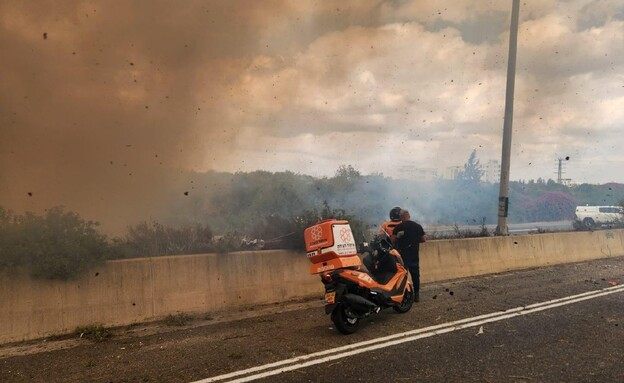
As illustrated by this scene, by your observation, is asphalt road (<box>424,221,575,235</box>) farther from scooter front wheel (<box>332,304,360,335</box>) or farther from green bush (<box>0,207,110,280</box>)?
green bush (<box>0,207,110,280</box>)

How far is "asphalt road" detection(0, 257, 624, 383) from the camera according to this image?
4145 mm

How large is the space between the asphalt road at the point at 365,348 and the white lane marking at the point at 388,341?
0.04ft

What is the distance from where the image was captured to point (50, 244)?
19.1 feet

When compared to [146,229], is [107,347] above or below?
below

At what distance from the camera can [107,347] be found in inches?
204

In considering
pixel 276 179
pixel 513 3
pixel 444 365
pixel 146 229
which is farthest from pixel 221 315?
pixel 513 3

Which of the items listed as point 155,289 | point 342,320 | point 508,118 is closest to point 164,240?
point 155,289

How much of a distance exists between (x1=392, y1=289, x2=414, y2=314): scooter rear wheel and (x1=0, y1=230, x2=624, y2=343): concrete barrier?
170cm

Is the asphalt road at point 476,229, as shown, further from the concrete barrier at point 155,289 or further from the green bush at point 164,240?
the green bush at point 164,240

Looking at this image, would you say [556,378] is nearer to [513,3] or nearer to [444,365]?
[444,365]

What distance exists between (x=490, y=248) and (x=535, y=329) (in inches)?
205

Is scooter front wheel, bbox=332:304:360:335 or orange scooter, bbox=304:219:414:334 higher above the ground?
orange scooter, bbox=304:219:414:334

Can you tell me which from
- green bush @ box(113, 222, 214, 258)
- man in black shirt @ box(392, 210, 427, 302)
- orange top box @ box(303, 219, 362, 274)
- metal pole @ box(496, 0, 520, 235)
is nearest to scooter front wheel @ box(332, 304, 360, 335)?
orange top box @ box(303, 219, 362, 274)

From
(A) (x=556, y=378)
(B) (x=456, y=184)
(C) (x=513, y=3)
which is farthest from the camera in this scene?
(B) (x=456, y=184)
